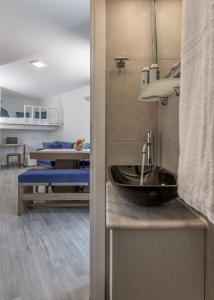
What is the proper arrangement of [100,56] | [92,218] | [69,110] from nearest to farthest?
[100,56], [92,218], [69,110]

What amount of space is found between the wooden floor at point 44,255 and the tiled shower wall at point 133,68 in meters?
1.04

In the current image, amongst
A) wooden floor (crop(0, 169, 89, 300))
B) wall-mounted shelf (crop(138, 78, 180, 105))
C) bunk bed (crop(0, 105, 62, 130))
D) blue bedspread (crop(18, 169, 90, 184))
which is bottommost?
wooden floor (crop(0, 169, 89, 300))

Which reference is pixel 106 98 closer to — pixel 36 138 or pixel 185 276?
pixel 185 276

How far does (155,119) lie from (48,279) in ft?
4.84

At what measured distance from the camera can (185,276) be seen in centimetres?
85

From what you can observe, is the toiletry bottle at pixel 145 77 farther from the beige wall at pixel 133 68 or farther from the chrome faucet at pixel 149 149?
the chrome faucet at pixel 149 149

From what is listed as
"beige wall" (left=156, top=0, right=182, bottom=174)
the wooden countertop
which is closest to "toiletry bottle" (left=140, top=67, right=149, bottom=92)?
"beige wall" (left=156, top=0, right=182, bottom=174)

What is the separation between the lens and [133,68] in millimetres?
1494

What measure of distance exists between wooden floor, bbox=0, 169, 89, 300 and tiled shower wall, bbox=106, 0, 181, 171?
1.04 meters

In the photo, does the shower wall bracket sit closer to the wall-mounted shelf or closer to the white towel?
the wall-mounted shelf

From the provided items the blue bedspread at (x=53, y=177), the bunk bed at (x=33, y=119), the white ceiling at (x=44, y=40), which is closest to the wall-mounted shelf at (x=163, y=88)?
the white ceiling at (x=44, y=40)

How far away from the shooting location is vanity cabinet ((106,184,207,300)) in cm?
85

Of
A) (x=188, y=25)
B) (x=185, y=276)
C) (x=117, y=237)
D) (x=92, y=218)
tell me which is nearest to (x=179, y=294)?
(x=185, y=276)

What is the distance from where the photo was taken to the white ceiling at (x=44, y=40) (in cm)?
279
